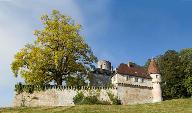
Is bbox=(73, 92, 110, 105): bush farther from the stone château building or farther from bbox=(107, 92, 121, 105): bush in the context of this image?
bbox=(107, 92, 121, 105): bush

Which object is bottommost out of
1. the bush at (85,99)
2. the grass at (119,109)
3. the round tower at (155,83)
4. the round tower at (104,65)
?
the grass at (119,109)

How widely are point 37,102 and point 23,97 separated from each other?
2.23 meters

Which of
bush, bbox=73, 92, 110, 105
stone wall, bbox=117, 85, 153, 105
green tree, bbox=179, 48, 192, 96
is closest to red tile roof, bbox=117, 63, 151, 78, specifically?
stone wall, bbox=117, 85, 153, 105

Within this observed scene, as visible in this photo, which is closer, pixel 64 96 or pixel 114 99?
pixel 64 96

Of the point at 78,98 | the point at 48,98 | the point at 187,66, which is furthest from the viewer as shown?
the point at 187,66

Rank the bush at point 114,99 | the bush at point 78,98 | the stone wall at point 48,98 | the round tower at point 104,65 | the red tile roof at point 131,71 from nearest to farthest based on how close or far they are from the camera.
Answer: the stone wall at point 48,98
the bush at point 78,98
the bush at point 114,99
the red tile roof at point 131,71
the round tower at point 104,65

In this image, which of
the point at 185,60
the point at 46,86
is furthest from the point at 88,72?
the point at 185,60

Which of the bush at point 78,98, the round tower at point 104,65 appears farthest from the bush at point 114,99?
the round tower at point 104,65

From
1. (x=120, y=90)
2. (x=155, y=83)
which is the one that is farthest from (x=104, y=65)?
(x=120, y=90)

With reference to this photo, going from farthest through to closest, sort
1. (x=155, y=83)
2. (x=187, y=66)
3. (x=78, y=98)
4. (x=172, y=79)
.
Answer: (x=187, y=66) < (x=172, y=79) < (x=155, y=83) < (x=78, y=98)

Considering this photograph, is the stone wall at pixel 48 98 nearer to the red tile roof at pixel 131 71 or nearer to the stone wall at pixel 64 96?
the stone wall at pixel 64 96

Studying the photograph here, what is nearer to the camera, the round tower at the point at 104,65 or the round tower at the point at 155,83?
the round tower at the point at 155,83

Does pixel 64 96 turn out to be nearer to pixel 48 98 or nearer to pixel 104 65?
pixel 48 98

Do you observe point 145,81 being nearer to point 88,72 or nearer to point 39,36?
point 88,72
